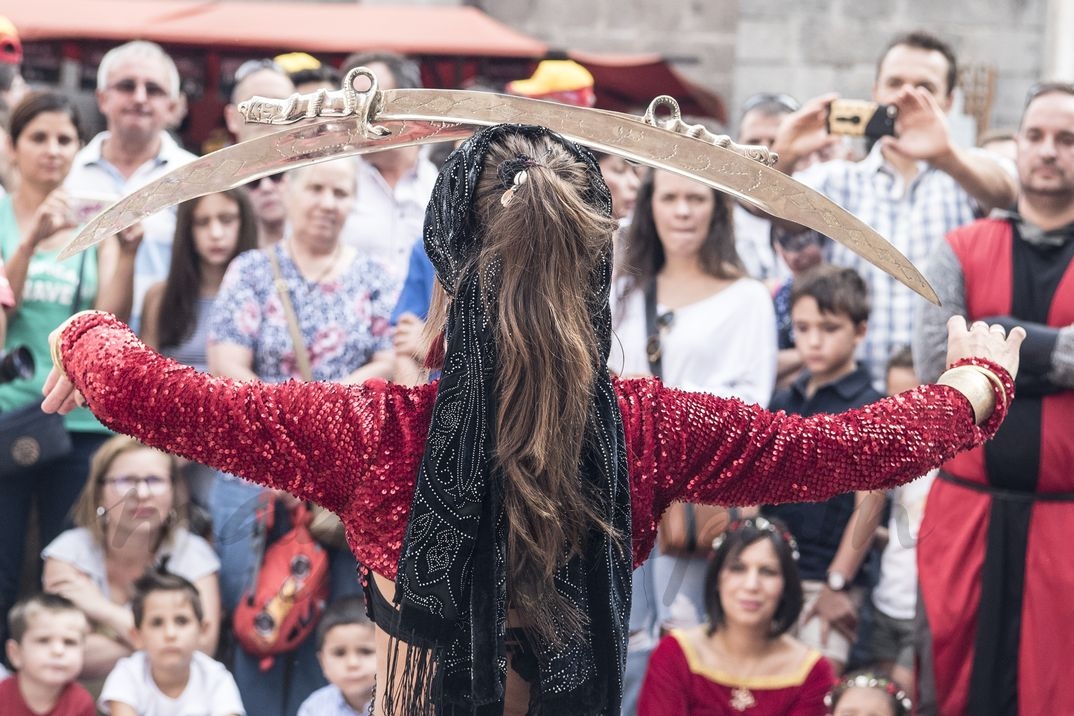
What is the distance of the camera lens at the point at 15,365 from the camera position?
458 centimetres

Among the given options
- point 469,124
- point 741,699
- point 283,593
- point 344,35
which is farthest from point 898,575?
point 344,35

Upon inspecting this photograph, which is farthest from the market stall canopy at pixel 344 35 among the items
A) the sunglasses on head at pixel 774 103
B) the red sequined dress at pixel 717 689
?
the red sequined dress at pixel 717 689

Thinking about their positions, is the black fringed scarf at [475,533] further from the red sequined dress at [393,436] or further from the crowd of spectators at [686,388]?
the crowd of spectators at [686,388]

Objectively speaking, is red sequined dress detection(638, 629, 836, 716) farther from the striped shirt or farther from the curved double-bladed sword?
the curved double-bladed sword

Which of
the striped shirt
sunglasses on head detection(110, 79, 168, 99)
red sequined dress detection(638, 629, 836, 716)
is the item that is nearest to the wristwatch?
red sequined dress detection(638, 629, 836, 716)

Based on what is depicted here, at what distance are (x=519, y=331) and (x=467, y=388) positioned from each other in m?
0.11

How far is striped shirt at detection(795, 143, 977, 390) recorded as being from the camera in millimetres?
5039

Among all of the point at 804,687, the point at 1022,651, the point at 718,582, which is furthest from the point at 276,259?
the point at 1022,651

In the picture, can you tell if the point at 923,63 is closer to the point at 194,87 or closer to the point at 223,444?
the point at 223,444

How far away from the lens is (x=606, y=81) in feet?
30.3

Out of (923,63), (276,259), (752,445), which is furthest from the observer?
(923,63)

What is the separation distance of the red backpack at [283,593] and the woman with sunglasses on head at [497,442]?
2222mm

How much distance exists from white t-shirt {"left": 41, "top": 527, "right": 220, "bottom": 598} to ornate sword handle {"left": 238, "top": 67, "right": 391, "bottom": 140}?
2.43 meters

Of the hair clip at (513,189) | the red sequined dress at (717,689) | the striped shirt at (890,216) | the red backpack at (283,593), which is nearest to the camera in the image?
the hair clip at (513,189)
